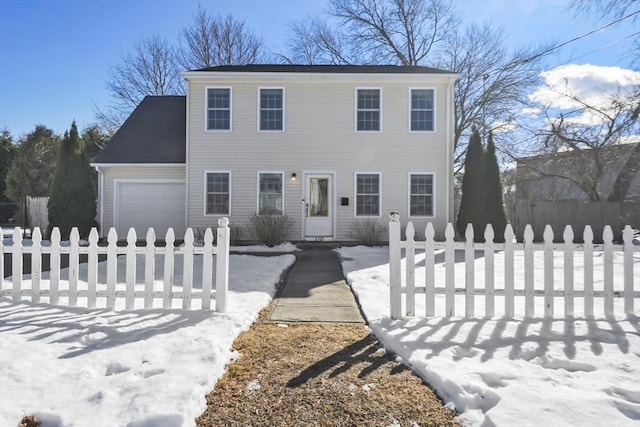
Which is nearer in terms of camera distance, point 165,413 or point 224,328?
point 165,413

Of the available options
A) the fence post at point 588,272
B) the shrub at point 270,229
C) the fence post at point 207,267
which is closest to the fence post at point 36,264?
the fence post at point 207,267

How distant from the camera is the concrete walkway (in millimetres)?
4203

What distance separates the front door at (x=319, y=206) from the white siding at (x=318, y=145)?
0.25 meters

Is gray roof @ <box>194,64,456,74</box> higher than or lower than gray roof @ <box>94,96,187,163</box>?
higher

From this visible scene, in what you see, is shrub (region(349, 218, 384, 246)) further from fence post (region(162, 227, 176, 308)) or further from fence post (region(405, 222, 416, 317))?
fence post (region(162, 227, 176, 308))


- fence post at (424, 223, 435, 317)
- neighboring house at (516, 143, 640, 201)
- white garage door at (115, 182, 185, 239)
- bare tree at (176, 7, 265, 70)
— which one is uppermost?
bare tree at (176, 7, 265, 70)

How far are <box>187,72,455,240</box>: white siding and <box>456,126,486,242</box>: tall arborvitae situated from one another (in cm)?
58

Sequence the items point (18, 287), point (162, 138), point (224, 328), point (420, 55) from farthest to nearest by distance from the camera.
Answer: point (420, 55), point (162, 138), point (18, 287), point (224, 328)

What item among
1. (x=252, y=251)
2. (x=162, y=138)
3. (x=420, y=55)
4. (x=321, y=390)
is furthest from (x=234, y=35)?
(x=321, y=390)

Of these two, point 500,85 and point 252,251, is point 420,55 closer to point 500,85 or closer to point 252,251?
point 500,85

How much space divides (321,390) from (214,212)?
10785 mm

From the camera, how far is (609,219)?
45.3ft

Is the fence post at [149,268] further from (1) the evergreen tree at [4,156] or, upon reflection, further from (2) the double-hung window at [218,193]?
(1) the evergreen tree at [4,156]

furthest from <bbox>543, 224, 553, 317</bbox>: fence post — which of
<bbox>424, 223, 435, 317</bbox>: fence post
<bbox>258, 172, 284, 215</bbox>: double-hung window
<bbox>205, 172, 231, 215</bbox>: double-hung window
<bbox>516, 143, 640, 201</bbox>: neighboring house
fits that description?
<bbox>516, 143, 640, 201</bbox>: neighboring house
